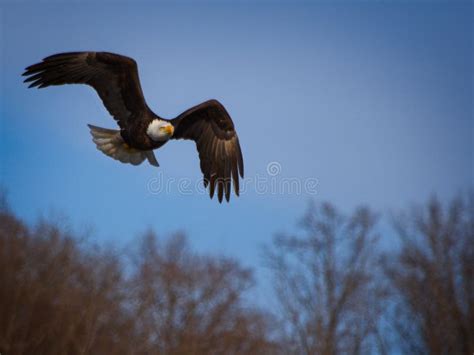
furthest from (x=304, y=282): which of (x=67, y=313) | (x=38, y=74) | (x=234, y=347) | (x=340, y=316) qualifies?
(x=38, y=74)

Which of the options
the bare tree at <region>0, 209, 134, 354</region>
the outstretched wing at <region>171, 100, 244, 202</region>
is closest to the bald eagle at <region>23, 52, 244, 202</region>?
the outstretched wing at <region>171, 100, 244, 202</region>

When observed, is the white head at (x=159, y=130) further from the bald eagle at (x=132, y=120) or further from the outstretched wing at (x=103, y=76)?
the outstretched wing at (x=103, y=76)

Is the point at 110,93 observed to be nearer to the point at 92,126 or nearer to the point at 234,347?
the point at 92,126

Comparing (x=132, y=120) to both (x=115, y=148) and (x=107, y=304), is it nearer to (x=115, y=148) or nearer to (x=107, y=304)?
(x=115, y=148)

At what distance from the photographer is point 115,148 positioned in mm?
9117

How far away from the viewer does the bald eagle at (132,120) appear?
854 centimetres

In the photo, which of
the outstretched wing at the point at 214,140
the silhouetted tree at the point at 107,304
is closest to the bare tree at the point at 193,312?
the silhouetted tree at the point at 107,304

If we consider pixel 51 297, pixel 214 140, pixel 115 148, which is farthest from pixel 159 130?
pixel 51 297

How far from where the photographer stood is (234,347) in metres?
21.8

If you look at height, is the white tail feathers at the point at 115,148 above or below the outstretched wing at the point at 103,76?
below

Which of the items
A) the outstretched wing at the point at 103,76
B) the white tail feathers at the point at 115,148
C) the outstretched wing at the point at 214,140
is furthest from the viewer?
the outstretched wing at the point at 214,140

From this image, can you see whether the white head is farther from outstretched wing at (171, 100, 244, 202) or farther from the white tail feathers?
outstretched wing at (171, 100, 244, 202)

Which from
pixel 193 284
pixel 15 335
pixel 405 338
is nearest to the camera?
pixel 15 335

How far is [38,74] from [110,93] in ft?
2.73
